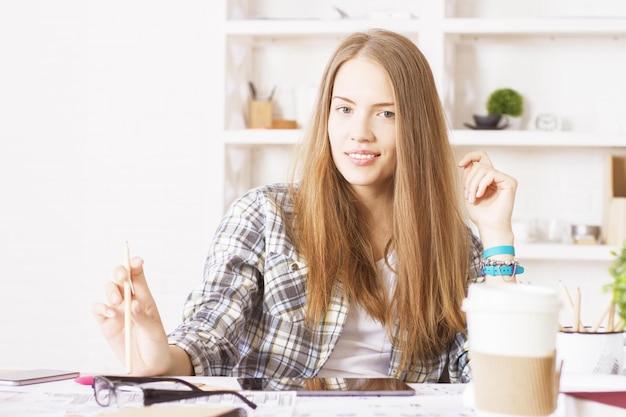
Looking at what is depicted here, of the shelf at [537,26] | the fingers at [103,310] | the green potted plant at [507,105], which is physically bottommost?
the fingers at [103,310]

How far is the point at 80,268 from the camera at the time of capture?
383 cm

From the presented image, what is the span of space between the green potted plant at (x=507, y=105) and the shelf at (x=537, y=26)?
0.26 m

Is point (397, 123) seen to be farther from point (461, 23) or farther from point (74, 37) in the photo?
point (74, 37)

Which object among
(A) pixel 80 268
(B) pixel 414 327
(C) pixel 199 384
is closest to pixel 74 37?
(A) pixel 80 268

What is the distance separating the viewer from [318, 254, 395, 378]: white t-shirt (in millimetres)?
1882

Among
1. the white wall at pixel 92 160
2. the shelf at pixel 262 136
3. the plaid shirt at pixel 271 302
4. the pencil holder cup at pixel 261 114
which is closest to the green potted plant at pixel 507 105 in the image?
the shelf at pixel 262 136

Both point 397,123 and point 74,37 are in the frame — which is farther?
point 74,37

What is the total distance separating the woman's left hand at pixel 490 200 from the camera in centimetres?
193

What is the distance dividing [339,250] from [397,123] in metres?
0.32

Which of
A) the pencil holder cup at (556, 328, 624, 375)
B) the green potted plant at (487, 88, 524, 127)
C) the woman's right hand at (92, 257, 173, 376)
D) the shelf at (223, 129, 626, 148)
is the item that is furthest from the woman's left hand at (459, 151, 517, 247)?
the green potted plant at (487, 88, 524, 127)

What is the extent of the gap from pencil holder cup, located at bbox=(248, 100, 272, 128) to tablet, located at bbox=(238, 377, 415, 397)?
7.69 feet

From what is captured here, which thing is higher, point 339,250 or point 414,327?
point 339,250

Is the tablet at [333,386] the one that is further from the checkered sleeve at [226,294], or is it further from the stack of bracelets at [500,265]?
the stack of bracelets at [500,265]

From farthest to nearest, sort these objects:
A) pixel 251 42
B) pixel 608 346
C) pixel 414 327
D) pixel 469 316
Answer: pixel 251 42
pixel 414 327
pixel 608 346
pixel 469 316
